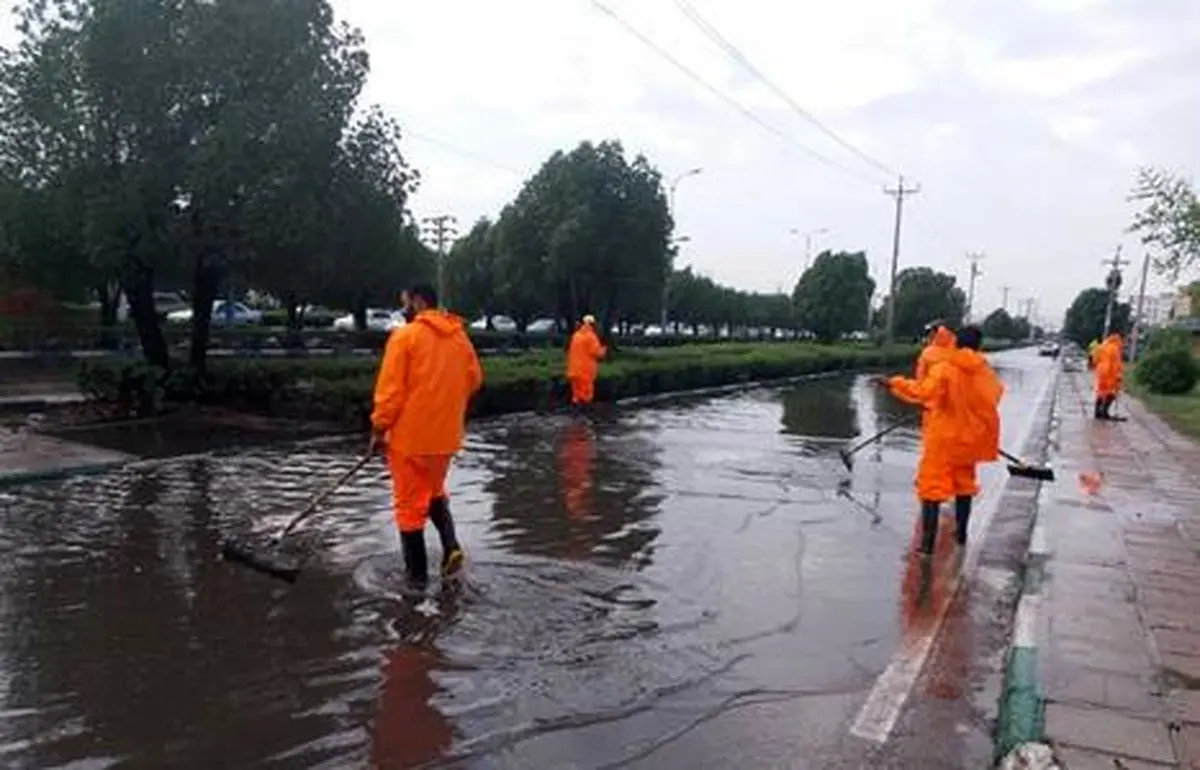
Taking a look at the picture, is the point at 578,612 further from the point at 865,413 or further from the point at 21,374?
the point at 21,374

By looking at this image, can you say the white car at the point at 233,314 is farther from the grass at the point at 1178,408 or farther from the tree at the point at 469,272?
the grass at the point at 1178,408

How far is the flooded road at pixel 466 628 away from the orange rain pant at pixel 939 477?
0.50m

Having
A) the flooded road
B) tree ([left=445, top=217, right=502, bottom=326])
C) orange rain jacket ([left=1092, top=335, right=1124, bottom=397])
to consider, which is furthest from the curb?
tree ([left=445, top=217, right=502, bottom=326])

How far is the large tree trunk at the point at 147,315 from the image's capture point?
1438cm

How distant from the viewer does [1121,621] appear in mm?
6141

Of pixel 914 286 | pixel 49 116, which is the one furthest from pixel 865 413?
pixel 914 286

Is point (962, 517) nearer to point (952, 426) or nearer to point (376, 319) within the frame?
point (952, 426)

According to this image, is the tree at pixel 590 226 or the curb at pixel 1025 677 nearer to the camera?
the curb at pixel 1025 677

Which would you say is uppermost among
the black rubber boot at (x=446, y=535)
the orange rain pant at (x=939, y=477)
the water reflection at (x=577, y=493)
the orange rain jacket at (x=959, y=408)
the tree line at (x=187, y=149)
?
the tree line at (x=187, y=149)

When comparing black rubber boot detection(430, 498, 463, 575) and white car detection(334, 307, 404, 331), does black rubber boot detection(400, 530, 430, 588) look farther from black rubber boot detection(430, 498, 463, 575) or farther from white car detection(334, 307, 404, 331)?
white car detection(334, 307, 404, 331)

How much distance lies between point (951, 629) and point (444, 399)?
10.2 ft

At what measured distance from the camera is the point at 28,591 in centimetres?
614

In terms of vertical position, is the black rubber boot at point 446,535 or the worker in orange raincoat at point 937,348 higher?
the worker in orange raincoat at point 937,348

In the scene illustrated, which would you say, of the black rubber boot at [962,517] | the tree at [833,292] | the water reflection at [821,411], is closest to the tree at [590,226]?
the water reflection at [821,411]
